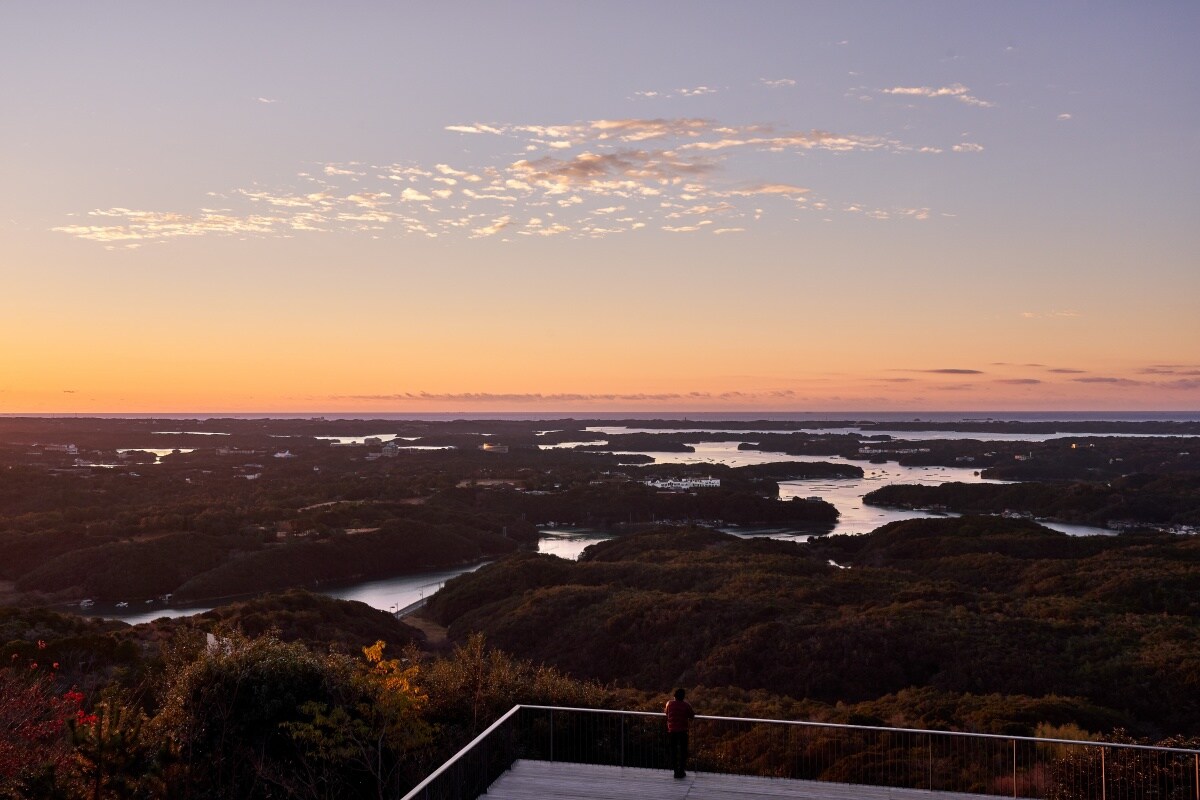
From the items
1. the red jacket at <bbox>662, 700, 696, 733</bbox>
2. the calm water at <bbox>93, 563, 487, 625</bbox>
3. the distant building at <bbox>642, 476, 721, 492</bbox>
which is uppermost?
the red jacket at <bbox>662, 700, 696, 733</bbox>

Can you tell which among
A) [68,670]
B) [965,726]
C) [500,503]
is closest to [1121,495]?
[500,503]

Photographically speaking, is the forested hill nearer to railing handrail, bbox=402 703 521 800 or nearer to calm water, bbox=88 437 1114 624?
calm water, bbox=88 437 1114 624

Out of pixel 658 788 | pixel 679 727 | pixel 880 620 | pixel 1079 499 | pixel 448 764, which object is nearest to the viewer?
pixel 448 764

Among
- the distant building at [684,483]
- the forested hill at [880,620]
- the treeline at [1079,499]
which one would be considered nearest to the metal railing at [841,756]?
the forested hill at [880,620]

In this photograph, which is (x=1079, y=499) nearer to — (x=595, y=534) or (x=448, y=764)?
(x=595, y=534)

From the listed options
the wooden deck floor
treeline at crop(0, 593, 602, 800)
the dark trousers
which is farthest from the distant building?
the dark trousers

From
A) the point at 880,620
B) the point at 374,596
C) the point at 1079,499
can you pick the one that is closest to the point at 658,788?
the point at 880,620
